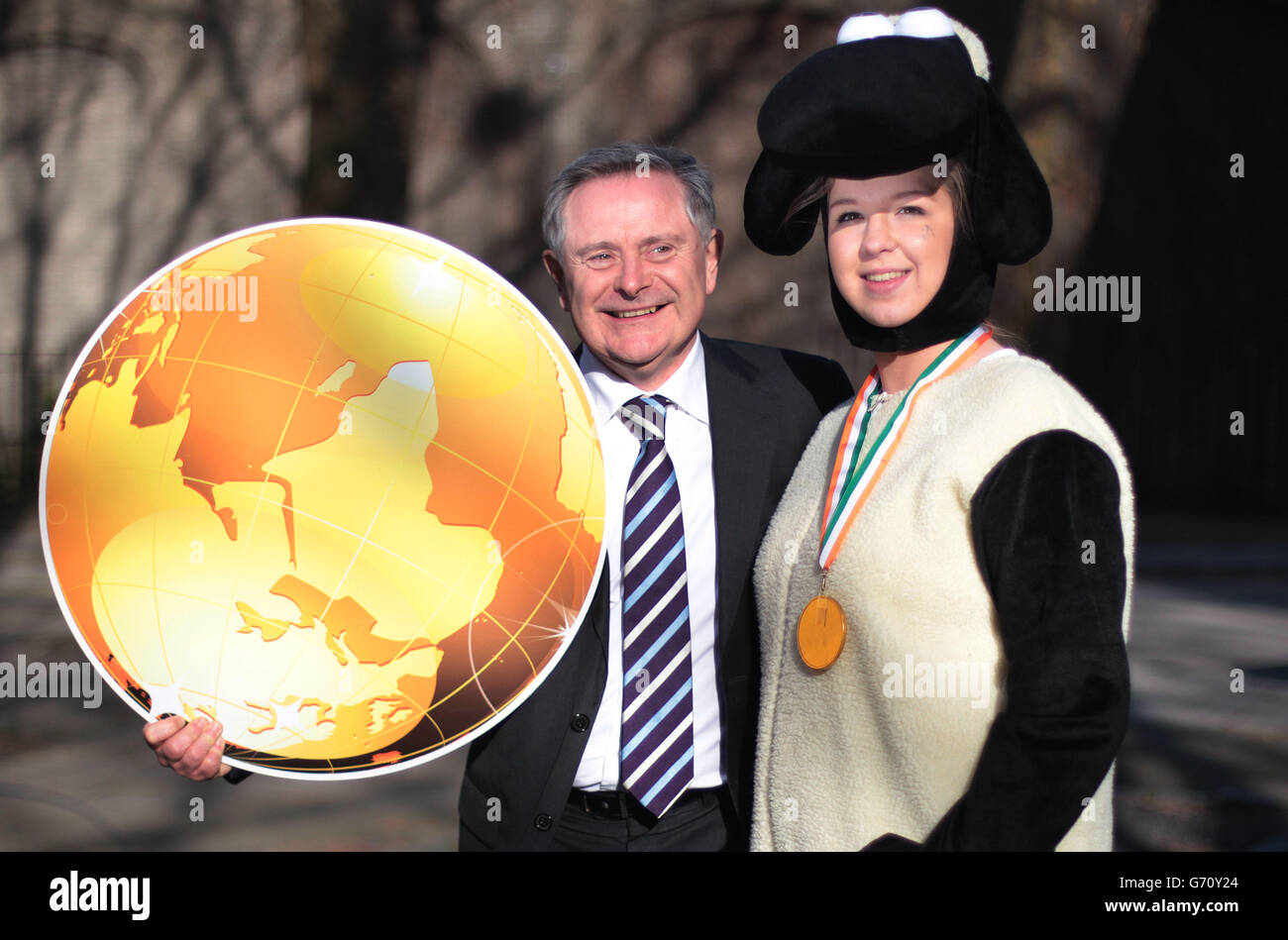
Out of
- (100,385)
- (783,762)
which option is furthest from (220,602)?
(783,762)

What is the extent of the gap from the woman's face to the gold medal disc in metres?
0.48

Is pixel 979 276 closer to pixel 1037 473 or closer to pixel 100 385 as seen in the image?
pixel 1037 473

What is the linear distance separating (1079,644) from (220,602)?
141 cm

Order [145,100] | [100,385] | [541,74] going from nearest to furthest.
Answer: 1. [100,385]
2. [541,74]
3. [145,100]

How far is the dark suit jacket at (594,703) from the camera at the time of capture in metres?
2.39

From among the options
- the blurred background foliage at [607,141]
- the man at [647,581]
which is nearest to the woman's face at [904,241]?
the man at [647,581]

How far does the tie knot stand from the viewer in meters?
2.56

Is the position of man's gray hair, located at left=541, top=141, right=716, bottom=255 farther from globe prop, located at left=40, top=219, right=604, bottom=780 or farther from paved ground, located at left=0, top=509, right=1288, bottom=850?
paved ground, located at left=0, top=509, right=1288, bottom=850

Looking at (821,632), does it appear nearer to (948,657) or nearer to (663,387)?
(948,657)

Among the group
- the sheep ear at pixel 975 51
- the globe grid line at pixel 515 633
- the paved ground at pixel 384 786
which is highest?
the sheep ear at pixel 975 51

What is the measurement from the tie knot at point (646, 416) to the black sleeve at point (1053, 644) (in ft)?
3.00

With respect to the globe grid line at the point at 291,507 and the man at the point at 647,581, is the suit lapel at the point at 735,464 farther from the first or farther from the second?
the globe grid line at the point at 291,507

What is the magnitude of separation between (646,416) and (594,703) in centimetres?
61

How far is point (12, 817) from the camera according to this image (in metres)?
4.98
